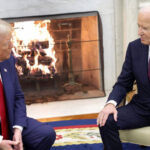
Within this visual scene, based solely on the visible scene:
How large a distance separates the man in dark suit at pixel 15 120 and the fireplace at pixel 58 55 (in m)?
1.78

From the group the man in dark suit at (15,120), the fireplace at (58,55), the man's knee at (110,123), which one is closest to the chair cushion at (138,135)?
the man's knee at (110,123)

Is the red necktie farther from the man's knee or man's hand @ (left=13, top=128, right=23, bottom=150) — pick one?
the man's knee

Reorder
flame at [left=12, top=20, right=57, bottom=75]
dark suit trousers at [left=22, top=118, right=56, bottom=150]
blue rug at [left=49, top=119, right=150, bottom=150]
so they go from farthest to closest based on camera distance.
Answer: flame at [left=12, top=20, right=57, bottom=75]
blue rug at [left=49, top=119, right=150, bottom=150]
dark suit trousers at [left=22, top=118, right=56, bottom=150]

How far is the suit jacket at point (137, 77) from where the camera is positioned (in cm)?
215

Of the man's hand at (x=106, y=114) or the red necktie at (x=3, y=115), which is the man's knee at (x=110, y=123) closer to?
the man's hand at (x=106, y=114)

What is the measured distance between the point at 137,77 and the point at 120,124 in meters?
0.37

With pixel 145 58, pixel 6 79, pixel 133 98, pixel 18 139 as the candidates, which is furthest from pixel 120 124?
pixel 6 79

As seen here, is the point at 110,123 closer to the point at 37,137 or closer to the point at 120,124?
the point at 120,124

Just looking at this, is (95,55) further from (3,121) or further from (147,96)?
(3,121)

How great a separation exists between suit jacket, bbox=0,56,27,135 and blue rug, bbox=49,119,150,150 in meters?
0.74

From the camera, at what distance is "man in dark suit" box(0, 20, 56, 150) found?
1.91 metres

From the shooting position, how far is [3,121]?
1906 millimetres

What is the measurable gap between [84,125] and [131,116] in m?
1.02

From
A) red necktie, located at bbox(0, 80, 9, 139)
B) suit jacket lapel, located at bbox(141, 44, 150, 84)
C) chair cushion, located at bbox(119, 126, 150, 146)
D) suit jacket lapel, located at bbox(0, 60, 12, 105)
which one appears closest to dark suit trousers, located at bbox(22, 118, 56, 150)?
red necktie, located at bbox(0, 80, 9, 139)
